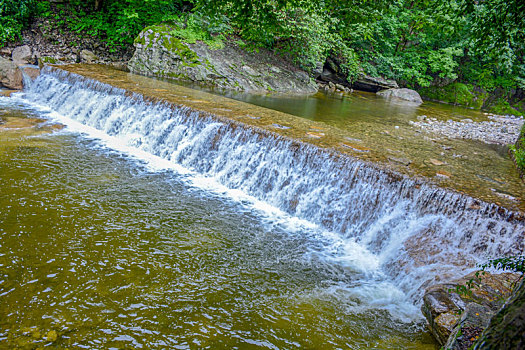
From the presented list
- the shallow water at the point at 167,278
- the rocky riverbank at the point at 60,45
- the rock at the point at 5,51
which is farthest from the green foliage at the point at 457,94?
the rock at the point at 5,51

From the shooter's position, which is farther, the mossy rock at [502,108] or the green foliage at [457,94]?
the green foliage at [457,94]

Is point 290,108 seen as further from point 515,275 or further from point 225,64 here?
point 515,275

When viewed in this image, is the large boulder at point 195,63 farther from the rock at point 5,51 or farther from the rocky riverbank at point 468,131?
the rocky riverbank at point 468,131

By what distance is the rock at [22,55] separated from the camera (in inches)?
509

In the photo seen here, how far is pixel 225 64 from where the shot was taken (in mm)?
13953

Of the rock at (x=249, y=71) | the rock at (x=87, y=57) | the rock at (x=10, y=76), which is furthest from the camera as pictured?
the rock at (x=249, y=71)

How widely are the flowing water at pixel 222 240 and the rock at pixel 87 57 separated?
770cm

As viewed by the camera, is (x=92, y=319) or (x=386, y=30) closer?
(x=92, y=319)

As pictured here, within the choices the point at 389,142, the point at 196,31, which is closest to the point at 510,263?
the point at 389,142

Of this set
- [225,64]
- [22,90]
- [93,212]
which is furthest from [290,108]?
[22,90]

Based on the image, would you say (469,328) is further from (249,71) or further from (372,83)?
(372,83)

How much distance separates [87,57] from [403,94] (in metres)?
15.8

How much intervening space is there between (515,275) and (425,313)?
1.24 m

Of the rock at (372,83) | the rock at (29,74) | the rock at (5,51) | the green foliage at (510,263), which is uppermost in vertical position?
the rock at (372,83)
